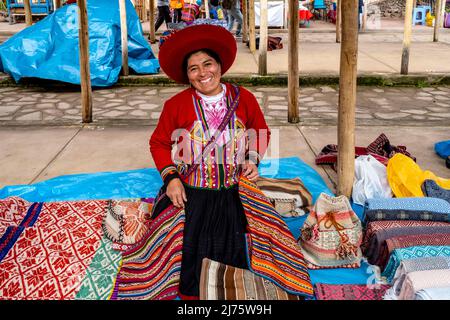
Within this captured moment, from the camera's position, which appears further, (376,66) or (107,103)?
(376,66)

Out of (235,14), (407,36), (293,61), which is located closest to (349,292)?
(293,61)

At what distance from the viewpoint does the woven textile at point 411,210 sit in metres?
2.58

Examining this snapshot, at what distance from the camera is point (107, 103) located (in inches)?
234

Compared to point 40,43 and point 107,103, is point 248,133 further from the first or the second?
point 40,43

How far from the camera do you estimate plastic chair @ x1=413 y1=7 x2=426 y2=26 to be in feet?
46.4

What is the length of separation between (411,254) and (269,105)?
3704 mm

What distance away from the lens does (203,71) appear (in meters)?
2.36

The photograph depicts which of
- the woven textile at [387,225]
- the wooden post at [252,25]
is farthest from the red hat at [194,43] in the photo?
the wooden post at [252,25]

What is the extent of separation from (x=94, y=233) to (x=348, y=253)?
145 cm

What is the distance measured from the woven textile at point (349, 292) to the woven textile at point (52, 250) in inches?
46.4

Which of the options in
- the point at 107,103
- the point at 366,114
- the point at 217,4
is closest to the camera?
the point at 366,114

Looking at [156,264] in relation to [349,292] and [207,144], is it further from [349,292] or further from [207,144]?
[349,292]

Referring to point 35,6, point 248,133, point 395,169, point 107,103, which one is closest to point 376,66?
A: point 107,103

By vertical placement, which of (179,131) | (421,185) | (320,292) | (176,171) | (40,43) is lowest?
(320,292)
